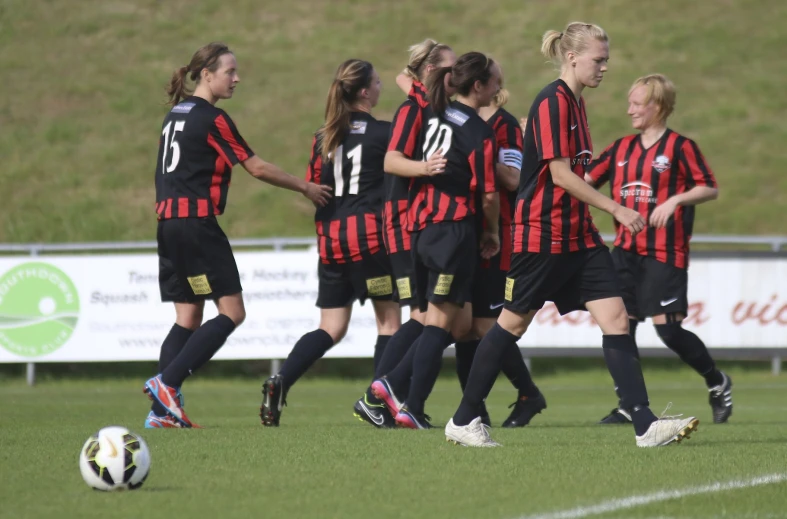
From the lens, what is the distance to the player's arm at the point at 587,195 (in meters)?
5.62

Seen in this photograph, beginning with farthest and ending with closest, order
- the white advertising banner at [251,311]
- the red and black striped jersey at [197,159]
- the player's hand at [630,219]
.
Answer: the white advertising banner at [251,311] → the red and black striped jersey at [197,159] → the player's hand at [630,219]

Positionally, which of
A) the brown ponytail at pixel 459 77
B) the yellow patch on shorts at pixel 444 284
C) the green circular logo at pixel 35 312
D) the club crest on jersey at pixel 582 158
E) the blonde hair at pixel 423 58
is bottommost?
the green circular logo at pixel 35 312

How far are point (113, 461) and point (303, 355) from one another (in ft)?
10.2

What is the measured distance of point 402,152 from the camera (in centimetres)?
718

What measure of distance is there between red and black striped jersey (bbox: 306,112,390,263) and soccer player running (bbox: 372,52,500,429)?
674 mm

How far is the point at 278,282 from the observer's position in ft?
43.0

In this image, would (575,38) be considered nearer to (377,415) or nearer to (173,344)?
(377,415)

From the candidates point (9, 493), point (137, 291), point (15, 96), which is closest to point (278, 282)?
point (137, 291)

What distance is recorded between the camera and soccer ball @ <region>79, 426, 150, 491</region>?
4.62 m

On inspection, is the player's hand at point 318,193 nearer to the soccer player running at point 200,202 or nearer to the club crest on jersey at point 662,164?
the soccer player running at point 200,202

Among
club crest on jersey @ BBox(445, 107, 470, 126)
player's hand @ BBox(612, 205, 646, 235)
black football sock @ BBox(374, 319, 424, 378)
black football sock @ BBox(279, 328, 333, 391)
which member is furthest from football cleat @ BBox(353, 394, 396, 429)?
player's hand @ BBox(612, 205, 646, 235)

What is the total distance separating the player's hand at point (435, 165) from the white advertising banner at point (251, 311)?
621 cm

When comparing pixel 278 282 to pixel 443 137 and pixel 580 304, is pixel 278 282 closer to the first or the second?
pixel 443 137

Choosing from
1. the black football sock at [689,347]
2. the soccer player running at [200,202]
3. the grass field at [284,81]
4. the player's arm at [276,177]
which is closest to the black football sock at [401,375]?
the soccer player running at [200,202]
